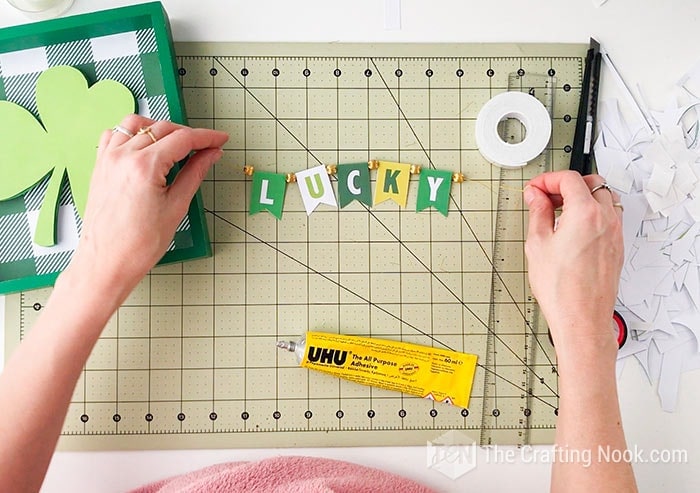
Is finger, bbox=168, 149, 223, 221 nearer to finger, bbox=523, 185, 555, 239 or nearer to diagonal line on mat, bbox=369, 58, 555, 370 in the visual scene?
diagonal line on mat, bbox=369, 58, 555, 370

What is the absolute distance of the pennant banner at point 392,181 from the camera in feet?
3.84

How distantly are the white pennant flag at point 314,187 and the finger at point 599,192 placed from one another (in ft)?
1.48

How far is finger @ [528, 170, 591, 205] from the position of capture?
1.03 metres

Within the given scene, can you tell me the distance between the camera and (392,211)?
46.3 inches

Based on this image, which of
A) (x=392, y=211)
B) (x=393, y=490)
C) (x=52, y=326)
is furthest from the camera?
(x=392, y=211)

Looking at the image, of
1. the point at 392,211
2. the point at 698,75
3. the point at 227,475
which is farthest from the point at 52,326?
the point at 698,75

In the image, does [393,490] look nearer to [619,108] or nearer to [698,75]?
[619,108]

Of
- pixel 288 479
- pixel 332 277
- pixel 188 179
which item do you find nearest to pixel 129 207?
pixel 188 179

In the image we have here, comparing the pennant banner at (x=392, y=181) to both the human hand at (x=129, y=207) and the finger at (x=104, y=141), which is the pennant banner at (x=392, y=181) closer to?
the human hand at (x=129, y=207)

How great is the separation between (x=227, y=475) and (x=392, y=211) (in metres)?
0.54

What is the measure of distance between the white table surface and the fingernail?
10.3 inches

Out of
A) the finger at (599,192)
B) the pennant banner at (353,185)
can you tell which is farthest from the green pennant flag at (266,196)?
the finger at (599,192)

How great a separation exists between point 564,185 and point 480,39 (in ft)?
1.10

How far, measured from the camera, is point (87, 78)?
1.14 metres
